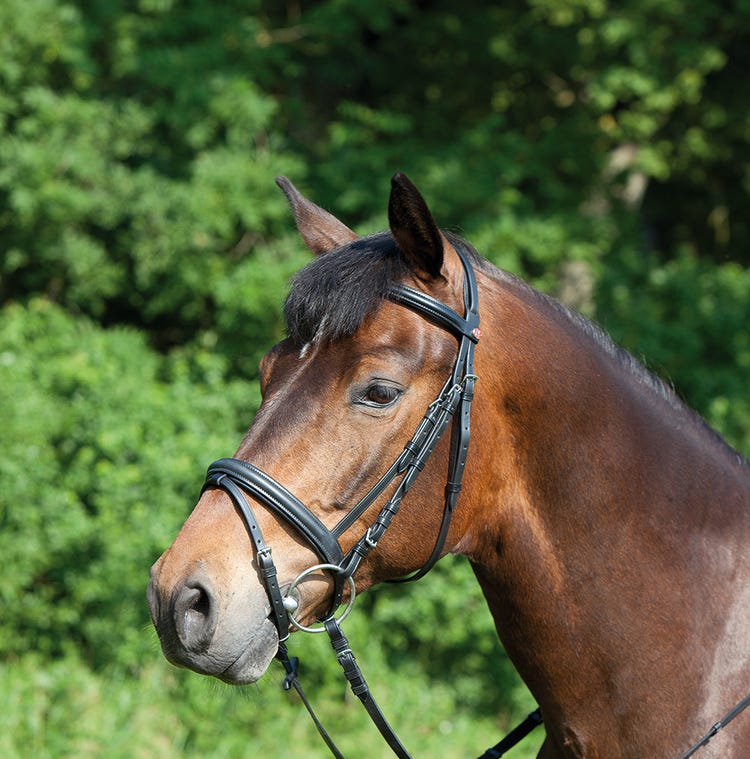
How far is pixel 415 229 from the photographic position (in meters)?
2.17

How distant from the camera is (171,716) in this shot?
545 centimetres

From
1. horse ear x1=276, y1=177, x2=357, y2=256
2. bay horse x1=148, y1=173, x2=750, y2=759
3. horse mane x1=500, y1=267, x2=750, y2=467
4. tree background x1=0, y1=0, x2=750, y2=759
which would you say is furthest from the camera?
tree background x1=0, y1=0, x2=750, y2=759

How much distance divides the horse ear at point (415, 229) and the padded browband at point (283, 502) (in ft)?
2.08

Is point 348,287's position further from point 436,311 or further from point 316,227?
point 316,227

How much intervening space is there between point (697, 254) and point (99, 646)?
30.6ft

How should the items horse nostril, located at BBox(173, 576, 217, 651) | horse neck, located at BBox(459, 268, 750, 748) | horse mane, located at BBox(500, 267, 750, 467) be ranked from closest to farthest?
horse nostril, located at BBox(173, 576, 217, 651), horse neck, located at BBox(459, 268, 750, 748), horse mane, located at BBox(500, 267, 750, 467)

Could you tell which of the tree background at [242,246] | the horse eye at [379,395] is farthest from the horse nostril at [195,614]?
the tree background at [242,246]

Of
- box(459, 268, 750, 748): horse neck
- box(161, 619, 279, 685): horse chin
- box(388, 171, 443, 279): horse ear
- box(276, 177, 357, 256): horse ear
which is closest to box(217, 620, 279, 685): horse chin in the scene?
box(161, 619, 279, 685): horse chin

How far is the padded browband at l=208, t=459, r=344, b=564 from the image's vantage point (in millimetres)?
2037

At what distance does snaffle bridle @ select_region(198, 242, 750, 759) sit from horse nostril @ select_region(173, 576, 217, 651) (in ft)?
0.43

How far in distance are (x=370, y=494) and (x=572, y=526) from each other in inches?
20.7

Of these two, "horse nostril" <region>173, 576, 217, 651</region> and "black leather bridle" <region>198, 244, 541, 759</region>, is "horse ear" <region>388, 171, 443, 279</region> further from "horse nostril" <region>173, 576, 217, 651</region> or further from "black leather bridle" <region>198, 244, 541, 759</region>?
"horse nostril" <region>173, 576, 217, 651</region>

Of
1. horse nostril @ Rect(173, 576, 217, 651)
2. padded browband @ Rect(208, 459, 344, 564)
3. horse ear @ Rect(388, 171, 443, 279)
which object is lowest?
horse nostril @ Rect(173, 576, 217, 651)

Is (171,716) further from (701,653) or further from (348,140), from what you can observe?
(348,140)
